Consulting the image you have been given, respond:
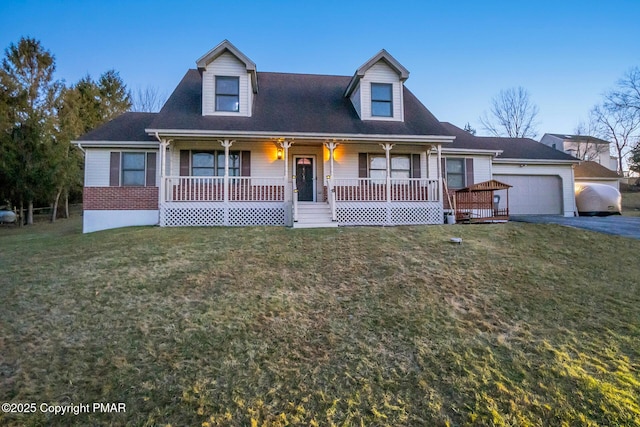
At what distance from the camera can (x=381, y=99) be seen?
13.8m

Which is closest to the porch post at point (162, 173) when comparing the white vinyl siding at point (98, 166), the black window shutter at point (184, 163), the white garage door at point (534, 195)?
the black window shutter at point (184, 163)

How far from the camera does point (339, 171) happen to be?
13398mm

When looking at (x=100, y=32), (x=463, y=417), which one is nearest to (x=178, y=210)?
(x=463, y=417)

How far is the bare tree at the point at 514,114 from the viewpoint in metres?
34.4

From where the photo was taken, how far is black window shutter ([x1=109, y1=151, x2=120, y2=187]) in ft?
41.3

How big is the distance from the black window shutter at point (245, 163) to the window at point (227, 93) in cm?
169

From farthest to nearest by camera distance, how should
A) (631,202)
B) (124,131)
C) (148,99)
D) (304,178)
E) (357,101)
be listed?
(148,99), (631,202), (357,101), (304,178), (124,131)

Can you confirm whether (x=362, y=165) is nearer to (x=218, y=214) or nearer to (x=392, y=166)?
(x=392, y=166)

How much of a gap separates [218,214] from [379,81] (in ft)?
26.7

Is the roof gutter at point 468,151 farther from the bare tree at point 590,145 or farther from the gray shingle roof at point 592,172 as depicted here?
the bare tree at point 590,145

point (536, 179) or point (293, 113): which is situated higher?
point (293, 113)

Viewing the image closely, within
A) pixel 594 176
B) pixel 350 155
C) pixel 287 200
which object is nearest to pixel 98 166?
pixel 287 200

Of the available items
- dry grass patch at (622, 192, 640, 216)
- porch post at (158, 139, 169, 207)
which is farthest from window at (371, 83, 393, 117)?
dry grass patch at (622, 192, 640, 216)

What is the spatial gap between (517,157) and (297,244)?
13148 millimetres
